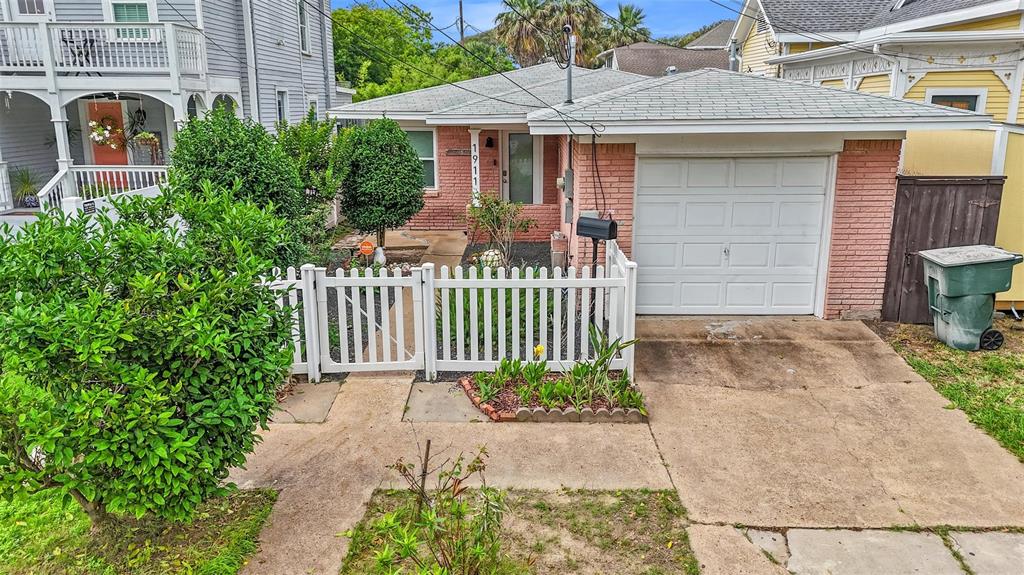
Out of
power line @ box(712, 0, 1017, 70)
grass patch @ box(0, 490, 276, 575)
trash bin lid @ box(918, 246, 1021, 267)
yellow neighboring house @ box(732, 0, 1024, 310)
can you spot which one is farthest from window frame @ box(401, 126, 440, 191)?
grass patch @ box(0, 490, 276, 575)

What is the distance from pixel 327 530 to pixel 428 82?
29073 mm

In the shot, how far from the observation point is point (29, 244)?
399 centimetres

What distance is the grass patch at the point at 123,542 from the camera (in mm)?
4195

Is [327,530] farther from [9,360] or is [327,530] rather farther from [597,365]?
[597,365]

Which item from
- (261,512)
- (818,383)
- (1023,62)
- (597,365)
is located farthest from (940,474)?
(1023,62)

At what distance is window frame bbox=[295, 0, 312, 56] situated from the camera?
71.0 feet

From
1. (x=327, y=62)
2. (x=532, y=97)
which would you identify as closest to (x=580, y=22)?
(x=327, y=62)

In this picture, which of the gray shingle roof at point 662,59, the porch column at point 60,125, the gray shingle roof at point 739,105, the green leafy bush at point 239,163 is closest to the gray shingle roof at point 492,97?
the gray shingle roof at point 739,105

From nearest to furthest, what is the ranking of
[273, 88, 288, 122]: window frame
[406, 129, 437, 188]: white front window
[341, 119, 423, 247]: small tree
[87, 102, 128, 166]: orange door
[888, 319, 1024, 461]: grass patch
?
[888, 319, 1024, 461]: grass patch, [341, 119, 423, 247]: small tree, [87, 102, 128, 166]: orange door, [406, 129, 437, 188]: white front window, [273, 88, 288, 122]: window frame

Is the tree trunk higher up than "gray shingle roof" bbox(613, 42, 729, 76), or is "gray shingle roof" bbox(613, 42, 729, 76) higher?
"gray shingle roof" bbox(613, 42, 729, 76)

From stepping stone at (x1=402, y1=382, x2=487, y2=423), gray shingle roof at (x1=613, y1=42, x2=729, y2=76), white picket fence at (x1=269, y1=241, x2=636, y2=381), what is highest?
gray shingle roof at (x1=613, y1=42, x2=729, y2=76)

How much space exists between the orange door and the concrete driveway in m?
13.3

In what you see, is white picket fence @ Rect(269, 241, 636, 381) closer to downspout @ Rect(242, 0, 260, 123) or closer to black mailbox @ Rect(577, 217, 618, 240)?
black mailbox @ Rect(577, 217, 618, 240)

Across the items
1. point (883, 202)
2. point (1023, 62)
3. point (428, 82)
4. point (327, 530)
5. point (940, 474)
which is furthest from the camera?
point (428, 82)
